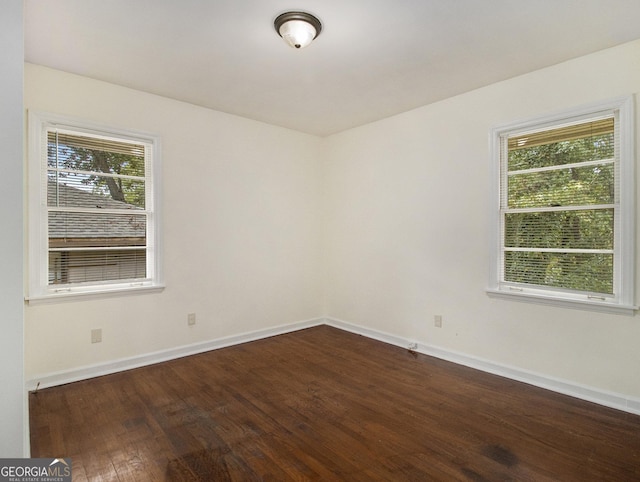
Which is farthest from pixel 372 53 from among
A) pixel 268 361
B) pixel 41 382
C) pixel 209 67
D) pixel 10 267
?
pixel 41 382

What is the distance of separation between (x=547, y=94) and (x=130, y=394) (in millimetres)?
4212

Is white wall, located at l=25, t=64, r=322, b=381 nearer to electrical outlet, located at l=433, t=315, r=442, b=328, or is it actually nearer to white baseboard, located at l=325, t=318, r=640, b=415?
white baseboard, located at l=325, t=318, r=640, b=415

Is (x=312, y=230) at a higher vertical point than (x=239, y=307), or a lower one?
higher

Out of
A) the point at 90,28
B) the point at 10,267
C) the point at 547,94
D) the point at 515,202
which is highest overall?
the point at 90,28

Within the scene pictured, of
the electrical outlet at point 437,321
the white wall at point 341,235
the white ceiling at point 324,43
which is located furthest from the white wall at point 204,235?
the electrical outlet at point 437,321

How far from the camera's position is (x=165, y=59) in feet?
8.91

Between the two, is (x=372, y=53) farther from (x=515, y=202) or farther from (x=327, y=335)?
(x=327, y=335)

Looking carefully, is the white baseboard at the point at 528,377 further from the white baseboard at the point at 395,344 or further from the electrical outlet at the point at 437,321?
the electrical outlet at the point at 437,321

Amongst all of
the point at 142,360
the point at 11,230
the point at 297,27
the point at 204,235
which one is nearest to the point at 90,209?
the point at 204,235

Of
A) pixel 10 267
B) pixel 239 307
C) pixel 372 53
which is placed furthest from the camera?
pixel 239 307

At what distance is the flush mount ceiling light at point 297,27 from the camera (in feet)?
7.13

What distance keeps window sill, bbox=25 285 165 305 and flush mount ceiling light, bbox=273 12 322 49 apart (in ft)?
8.42

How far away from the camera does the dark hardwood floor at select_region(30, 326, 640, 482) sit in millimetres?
1891

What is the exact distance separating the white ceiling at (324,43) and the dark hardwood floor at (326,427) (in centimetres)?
267
